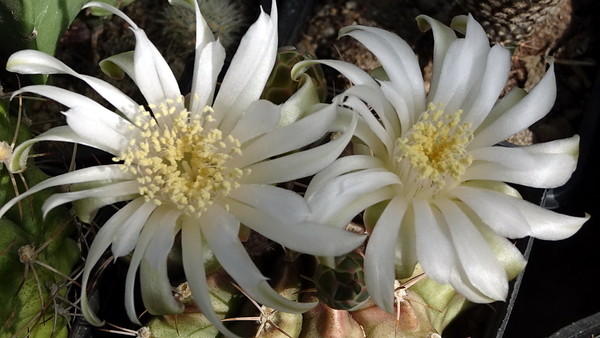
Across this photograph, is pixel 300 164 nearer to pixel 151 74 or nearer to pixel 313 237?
pixel 313 237

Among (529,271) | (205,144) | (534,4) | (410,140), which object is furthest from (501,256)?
(529,271)

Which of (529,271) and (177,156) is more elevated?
(177,156)

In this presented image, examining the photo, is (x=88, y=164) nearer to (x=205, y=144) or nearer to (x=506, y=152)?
(x=205, y=144)

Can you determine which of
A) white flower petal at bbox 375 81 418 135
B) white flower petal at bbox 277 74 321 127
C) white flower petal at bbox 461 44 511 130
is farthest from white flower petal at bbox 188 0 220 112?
white flower petal at bbox 461 44 511 130

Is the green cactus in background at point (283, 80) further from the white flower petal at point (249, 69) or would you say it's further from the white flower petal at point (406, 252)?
the white flower petal at point (406, 252)

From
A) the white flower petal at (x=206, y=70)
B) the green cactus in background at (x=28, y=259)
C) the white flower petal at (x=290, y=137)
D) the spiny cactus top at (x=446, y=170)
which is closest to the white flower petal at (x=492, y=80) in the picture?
the spiny cactus top at (x=446, y=170)
